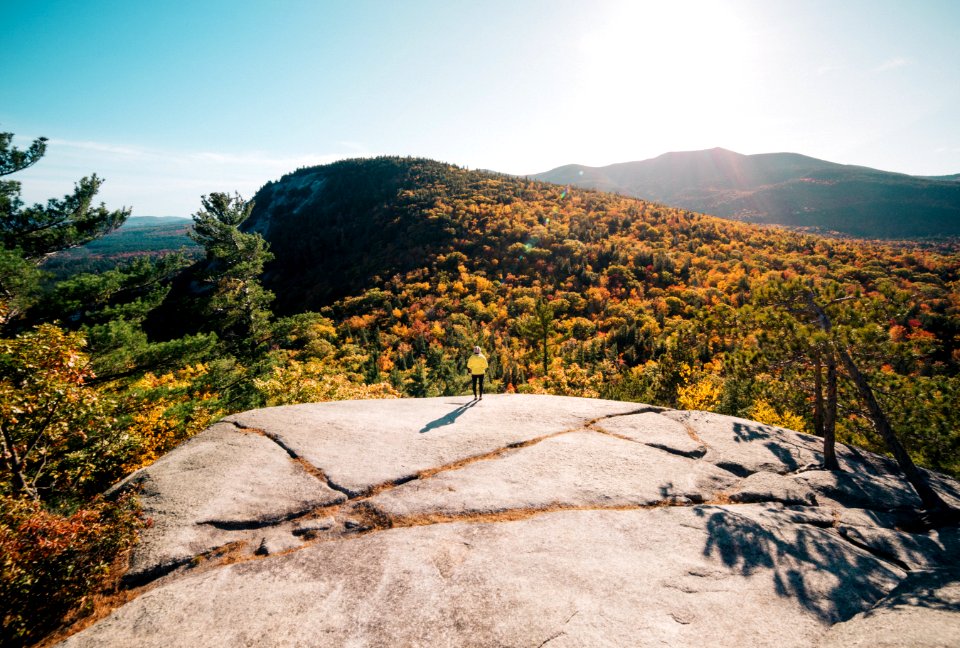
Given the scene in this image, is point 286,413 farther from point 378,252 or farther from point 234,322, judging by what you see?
point 378,252

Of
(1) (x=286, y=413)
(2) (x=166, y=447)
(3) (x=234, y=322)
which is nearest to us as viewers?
(1) (x=286, y=413)

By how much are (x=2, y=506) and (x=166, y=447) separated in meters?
8.87

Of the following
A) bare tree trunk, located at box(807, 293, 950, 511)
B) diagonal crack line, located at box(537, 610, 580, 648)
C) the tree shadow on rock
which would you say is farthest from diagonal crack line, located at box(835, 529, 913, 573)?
diagonal crack line, located at box(537, 610, 580, 648)

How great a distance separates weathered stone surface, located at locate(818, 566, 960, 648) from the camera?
128 inches

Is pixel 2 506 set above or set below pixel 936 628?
above

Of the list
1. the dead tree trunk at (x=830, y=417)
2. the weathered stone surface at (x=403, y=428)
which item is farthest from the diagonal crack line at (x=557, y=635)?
the dead tree trunk at (x=830, y=417)

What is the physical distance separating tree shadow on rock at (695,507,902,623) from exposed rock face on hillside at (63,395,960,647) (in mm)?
26

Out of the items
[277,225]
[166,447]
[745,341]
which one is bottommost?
[166,447]

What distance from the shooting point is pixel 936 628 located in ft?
11.0

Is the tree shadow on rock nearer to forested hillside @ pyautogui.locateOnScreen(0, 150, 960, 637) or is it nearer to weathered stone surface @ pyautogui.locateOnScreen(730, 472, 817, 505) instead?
weathered stone surface @ pyautogui.locateOnScreen(730, 472, 817, 505)

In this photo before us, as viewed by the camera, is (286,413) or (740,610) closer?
(740,610)

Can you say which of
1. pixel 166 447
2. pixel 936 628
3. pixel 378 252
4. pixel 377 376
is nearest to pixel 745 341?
pixel 936 628

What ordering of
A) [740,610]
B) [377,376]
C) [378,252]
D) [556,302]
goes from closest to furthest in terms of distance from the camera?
1. [740,610]
2. [377,376]
3. [556,302]
4. [378,252]

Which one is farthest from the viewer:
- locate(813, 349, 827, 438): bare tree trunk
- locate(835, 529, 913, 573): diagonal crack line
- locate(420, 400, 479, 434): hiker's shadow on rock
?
locate(813, 349, 827, 438): bare tree trunk
